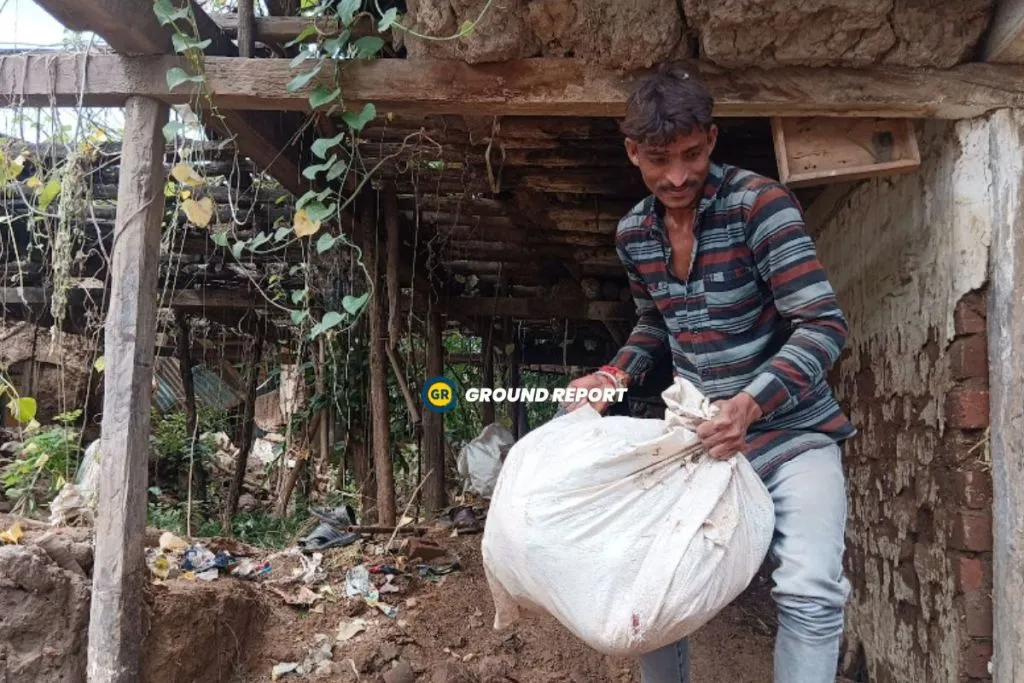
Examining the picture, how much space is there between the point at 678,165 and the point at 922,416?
4.42ft

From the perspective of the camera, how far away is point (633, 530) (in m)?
1.56

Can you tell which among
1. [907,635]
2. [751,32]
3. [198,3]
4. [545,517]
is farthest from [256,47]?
[907,635]

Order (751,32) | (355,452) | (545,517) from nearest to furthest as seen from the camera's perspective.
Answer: (545,517) < (751,32) < (355,452)

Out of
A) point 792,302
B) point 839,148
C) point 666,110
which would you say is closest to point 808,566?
point 792,302

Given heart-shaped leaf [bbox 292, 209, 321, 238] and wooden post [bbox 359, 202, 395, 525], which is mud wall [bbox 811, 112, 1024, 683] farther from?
wooden post [bbox 359, 202, 395, 525]

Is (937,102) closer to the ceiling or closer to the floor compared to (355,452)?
closer to the ceiling

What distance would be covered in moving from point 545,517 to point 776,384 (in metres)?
0.56

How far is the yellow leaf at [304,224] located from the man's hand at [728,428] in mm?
1604

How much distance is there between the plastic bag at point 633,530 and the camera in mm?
1510

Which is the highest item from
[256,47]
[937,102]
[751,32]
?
[256,47]

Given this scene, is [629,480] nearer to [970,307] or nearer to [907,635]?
[970,307]

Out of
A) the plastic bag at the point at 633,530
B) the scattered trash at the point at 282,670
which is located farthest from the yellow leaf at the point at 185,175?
the scattered trash at the point at 282,670

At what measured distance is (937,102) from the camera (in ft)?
7.81

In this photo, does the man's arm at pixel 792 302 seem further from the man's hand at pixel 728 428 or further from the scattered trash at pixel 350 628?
the scattered trash at pixel 350 628
